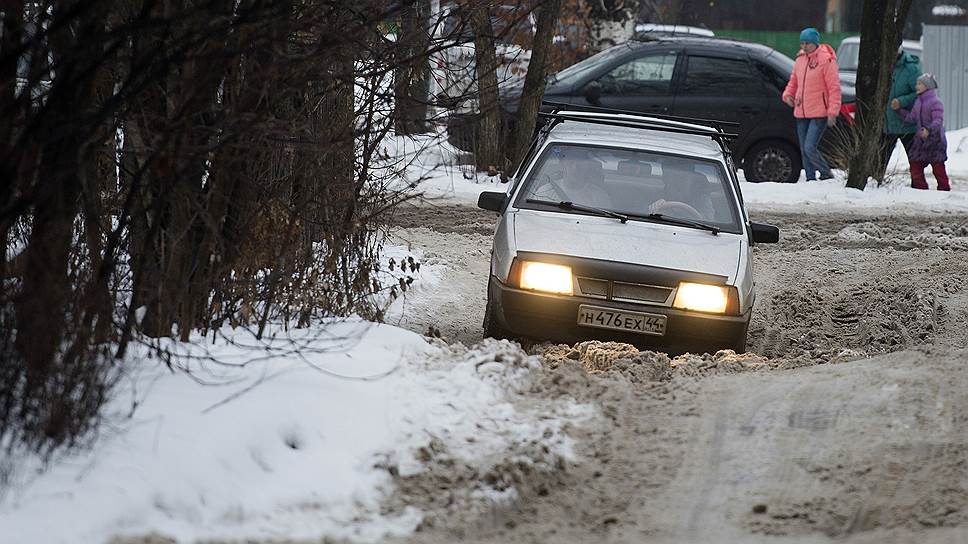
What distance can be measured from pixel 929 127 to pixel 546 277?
1078cm

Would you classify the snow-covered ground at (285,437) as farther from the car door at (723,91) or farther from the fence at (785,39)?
the fence at (785,39)

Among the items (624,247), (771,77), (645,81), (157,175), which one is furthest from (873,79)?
(157,175)

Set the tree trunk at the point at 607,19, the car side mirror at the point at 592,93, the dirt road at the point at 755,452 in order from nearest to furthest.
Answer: the dirt road at the point at 755,452 → the car side mirror at the point at 592,93 → the tree trunk at the point at 607,19

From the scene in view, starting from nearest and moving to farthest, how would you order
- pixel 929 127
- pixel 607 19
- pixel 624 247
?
pixel 624 247 → pixel 929 127 → pixel 607 19

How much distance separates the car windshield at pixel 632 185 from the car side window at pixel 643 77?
29.0ft

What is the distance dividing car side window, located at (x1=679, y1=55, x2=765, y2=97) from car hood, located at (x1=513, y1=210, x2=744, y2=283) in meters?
9.74

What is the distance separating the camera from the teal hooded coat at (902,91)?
1705 cm

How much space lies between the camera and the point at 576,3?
25.8m

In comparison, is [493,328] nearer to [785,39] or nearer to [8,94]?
[8,94]

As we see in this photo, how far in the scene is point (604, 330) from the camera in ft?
24.1

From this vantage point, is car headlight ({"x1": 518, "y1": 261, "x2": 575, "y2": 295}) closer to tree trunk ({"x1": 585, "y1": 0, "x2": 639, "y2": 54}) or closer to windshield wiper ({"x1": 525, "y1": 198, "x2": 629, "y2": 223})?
windshield wiper ({"x1": 525, "y1": 198, "x2": 629, "y2": 223})

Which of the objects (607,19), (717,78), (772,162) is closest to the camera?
(717,78)

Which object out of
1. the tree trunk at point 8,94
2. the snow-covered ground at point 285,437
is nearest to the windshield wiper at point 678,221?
the snow-covered ground at point 285,437

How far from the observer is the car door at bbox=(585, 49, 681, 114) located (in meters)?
17.1
